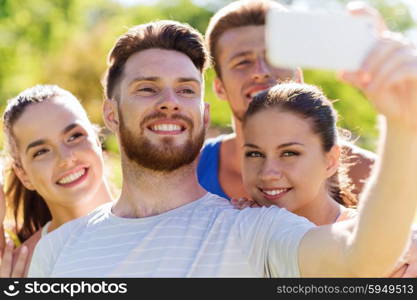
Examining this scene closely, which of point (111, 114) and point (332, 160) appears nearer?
point (332, 160)

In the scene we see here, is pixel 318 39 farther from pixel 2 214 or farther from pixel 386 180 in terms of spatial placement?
pixel 2 214

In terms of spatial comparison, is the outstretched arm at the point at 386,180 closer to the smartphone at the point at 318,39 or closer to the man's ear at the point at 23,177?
the smartphone at the point at 318,39

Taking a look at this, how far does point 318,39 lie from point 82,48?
77.3 feet

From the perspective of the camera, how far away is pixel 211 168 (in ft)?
15.0

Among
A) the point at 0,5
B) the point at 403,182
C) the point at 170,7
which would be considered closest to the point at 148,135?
the point at 403,182

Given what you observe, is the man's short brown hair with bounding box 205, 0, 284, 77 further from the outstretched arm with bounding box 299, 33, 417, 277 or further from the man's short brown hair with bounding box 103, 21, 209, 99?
the outstretched arm with bounding box 299, 33, 417, 277

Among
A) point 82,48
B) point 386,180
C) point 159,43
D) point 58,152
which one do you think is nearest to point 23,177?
point 58,152

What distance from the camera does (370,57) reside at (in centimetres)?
178

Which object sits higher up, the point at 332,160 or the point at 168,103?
the point at 168,103

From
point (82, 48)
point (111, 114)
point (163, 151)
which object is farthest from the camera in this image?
point (82, 48)

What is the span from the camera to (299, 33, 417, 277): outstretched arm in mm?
1821

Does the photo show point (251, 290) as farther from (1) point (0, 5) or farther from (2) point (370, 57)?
(1) point (0, 5)

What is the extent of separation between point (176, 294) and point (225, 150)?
1980 mm

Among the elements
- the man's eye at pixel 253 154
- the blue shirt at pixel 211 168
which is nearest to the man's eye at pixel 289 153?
the man's eye at pixel 253 154
